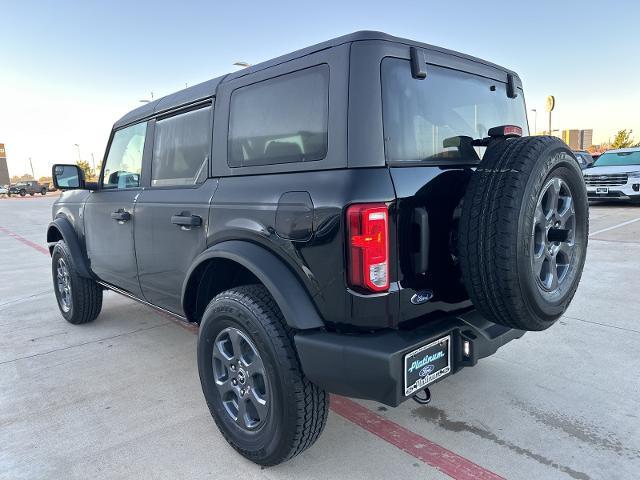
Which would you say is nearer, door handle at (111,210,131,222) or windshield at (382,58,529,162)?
windshield at (382,58,529,162)

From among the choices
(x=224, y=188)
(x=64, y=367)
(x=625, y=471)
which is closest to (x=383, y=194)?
(x=224, y=188)

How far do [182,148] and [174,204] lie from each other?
41 centimetres

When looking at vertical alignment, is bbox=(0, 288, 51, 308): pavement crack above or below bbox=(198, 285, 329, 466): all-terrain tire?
below

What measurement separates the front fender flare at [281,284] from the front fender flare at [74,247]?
252cm

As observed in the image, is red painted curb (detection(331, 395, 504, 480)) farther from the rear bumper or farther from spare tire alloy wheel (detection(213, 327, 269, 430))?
spare tire alloy wheel (detection(213, 327, 269, 430))

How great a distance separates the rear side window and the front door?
4.02ft

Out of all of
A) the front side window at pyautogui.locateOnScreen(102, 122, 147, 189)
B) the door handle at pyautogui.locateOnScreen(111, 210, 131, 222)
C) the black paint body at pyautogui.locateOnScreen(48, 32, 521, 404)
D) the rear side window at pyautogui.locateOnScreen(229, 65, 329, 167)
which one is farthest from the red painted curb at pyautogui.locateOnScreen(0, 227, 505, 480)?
the front side window at pyautogui.locateOnScreen(102, 122, 147, 189)

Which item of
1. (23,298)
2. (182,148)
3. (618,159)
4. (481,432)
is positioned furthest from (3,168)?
(481,432)

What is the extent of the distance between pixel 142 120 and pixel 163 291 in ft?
4.37

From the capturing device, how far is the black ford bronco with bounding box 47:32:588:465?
1.94 metres

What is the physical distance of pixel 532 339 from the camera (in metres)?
3.84

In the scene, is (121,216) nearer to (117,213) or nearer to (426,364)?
(117,213)

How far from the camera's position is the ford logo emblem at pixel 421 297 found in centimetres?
206

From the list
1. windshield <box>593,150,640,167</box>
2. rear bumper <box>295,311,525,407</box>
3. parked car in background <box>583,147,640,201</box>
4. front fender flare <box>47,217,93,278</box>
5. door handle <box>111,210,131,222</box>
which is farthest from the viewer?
windshield <box>593,150,640,167</box>
